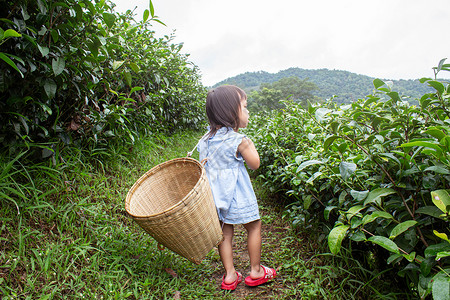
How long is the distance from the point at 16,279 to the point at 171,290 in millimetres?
794

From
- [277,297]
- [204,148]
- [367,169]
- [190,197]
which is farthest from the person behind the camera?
[204,148]

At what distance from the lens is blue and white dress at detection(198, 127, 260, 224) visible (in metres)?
1.85

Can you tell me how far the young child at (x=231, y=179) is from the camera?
72.6 inches

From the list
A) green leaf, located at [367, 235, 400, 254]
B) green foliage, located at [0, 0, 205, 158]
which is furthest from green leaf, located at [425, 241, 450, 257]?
green foliage, located at [0, 0, 205, 158]

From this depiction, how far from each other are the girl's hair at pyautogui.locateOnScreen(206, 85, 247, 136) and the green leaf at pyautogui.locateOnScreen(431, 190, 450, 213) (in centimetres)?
122

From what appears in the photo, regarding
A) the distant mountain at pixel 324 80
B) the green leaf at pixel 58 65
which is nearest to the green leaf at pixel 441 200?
the green leaf at pixel 58 65

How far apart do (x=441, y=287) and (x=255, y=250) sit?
1146 mm

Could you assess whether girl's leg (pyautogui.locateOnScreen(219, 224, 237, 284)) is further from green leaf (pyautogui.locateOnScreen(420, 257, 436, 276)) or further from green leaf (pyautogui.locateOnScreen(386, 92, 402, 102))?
green leaf (pyautogui.locateOnScreen(386, 92, 402, 102))

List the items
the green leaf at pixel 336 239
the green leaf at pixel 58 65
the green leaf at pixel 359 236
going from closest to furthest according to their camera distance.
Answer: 1. the green leaf at pixel 336 239
2. the green leaf at pixel 359 236
3. the green leaf at pixel 58 65

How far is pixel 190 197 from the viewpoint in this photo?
148 cm

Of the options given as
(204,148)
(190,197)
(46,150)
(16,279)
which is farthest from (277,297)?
(46,150)

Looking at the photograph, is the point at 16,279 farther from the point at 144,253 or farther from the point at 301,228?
the point at 301,228

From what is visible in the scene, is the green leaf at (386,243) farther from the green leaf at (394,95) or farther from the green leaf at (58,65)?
the green leaf at (58,65)

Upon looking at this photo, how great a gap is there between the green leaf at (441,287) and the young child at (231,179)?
3.59 ft
